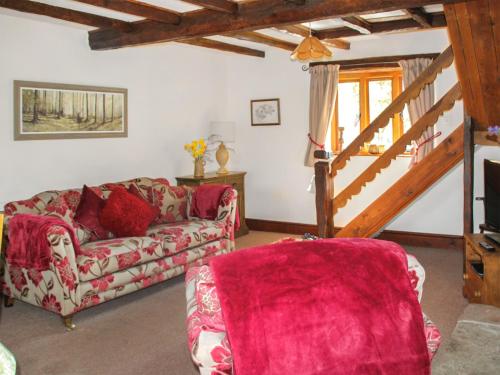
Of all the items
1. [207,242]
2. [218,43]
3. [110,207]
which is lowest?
[207,242]

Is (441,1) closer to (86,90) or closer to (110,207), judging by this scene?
(110,207)

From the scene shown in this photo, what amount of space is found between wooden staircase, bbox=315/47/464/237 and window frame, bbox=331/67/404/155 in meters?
1.29

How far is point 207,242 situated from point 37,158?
5.89 ft

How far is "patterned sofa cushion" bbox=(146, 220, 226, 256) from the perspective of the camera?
4.68 metres

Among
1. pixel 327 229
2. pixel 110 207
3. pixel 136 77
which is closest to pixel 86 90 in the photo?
pixel 136 77

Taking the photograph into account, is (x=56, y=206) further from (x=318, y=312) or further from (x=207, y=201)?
(x=318, y=312)

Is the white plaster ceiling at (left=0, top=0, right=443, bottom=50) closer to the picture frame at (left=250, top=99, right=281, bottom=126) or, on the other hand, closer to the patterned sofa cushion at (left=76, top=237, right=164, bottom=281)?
the picture frame at (left=250, top=99, right=281, bottom=126)

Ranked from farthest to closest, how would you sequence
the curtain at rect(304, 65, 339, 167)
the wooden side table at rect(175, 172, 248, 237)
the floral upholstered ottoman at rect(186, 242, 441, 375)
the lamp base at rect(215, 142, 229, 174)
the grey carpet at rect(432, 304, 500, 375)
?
the lamp base at rect(215, 142, 229, 174) → the curtain at rect(304, 65, 339, 167) → the wooden side table at rect(175, 172, 248, 237) → the floral upholstered ottoman at rect(186, 242, 441, 375) → the grey carpet at rect(432, 304, 500, 375)

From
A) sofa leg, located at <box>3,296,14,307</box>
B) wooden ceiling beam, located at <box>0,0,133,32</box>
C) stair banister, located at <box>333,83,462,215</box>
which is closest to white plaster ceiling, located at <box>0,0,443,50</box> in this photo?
wooden ceiling beam, located at <box>0,0,133,32</box>

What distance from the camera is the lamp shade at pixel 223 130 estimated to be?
684 centimetres

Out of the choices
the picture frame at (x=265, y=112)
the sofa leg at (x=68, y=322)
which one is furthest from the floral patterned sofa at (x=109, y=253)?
the picture frame at (x=265, y=112)

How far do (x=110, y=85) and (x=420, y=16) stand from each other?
Result: 127 inches

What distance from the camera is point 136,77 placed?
6004mm

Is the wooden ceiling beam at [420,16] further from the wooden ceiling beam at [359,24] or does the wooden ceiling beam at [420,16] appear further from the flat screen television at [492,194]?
the flat screen television at [492,194]
